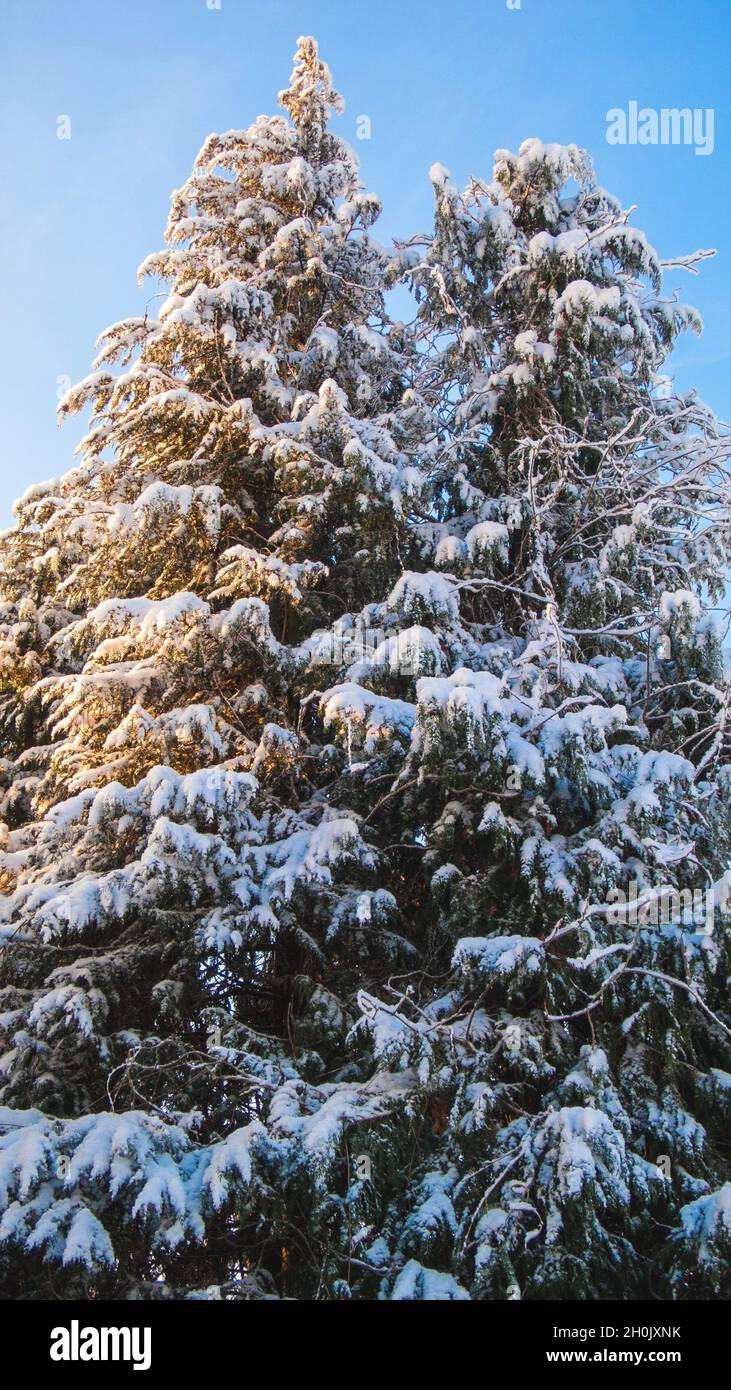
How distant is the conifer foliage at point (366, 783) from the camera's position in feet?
13.8

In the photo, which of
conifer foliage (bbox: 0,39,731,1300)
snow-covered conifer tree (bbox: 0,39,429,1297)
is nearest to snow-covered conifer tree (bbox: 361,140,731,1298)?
conifer foliage (bbox: 0,39,731,1300)

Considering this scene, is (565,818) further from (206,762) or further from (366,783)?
(206,762)

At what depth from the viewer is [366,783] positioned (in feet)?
19.7

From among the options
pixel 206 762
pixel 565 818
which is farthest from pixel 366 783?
pixel 565 818

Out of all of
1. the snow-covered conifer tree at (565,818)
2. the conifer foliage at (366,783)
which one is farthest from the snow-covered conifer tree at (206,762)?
the snow-covered conifer tree at (565,818)

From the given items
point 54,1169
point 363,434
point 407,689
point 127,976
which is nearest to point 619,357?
point 363,434

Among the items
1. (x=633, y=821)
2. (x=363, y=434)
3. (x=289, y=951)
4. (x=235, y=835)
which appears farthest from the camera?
(x=363, y=434)

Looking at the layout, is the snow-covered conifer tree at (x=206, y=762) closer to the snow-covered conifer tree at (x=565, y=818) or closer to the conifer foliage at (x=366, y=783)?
the conifer foliage at (x=366, y=783)

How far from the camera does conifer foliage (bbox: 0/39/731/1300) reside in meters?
4.21

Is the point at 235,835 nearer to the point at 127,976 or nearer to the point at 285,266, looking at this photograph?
the point at 127,976

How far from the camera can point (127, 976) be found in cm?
539

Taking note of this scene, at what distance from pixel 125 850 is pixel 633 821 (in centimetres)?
320

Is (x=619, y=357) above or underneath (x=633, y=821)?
above

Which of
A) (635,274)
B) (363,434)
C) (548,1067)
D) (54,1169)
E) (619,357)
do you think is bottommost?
(54,1169)
